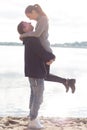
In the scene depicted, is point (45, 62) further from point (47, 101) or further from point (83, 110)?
point (47, 101)

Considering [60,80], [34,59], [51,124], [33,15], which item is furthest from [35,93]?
[33,15]

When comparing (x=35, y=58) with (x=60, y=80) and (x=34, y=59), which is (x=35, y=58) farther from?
(x=60, y=80)

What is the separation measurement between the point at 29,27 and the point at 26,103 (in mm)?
10667

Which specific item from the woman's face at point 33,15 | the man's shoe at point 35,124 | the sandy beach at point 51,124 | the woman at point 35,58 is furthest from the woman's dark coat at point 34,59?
the sandy beach at point 51,124

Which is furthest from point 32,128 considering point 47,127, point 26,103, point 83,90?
point 83,90

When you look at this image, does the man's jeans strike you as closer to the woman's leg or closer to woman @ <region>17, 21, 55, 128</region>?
woman @ <region>17, 21, 55, 128</region>

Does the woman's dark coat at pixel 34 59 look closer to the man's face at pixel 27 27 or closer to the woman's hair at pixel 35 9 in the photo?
the man's face at pixel 27 27

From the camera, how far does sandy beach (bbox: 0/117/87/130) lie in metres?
9.12

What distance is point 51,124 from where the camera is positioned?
373 inches

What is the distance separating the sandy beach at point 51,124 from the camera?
9.12m

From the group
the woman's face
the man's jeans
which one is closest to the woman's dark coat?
the man's jeans

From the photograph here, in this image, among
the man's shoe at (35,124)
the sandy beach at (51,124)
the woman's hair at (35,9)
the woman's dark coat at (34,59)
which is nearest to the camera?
the woman's hair at (35,9)

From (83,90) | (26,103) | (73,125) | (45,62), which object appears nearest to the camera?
(45,62)

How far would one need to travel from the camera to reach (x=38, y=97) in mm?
8703
